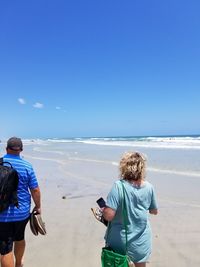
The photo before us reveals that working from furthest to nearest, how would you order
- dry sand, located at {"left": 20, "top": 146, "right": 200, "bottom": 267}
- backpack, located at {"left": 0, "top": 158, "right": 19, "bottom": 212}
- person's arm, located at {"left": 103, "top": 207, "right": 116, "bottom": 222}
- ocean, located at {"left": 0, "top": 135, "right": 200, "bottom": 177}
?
ocean, located at {"left": 0, "top": 135, "right": 200, "bottom": 177}
dry sand, located at {"left": 20, "top": 146, "right": 200, "bottom": 267}
backpack, located at {"left": 0, "top": 158, "right": 19, "bottom": 212}
person's arm, located at {"left": 103, "top": 207, "right": 116, "bottom": 222}

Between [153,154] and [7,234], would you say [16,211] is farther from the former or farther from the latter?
[153,154]

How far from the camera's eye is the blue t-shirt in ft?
11.8

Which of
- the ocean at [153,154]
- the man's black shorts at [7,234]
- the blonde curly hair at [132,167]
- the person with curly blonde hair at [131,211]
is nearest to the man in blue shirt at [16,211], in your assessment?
the man's black shorts at [7,234]

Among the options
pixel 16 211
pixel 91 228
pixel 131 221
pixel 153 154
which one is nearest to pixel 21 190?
pixel 16 211

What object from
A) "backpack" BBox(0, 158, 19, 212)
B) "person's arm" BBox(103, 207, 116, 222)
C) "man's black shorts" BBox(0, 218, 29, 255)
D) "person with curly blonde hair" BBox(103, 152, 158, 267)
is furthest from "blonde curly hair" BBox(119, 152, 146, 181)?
"man's black shorts" BBox(0, 218, 29, 255)

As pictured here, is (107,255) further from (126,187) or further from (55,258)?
(55,258)

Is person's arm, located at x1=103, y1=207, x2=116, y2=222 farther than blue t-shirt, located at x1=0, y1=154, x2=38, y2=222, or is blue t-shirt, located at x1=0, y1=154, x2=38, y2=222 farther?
blue t-shirt, located at x1=0, y1=154, x2=38, y2=222

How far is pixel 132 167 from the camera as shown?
9.53 feet

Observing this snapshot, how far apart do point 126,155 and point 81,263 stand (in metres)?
2.12

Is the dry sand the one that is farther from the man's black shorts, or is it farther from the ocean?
the ocean

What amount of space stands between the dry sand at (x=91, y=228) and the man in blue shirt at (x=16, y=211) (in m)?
0.79

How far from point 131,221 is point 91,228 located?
3.03 m

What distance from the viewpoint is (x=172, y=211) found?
670 centimetres

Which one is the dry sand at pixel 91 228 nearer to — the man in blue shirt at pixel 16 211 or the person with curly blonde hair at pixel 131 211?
the man in blue shirt at pixel 16 211
